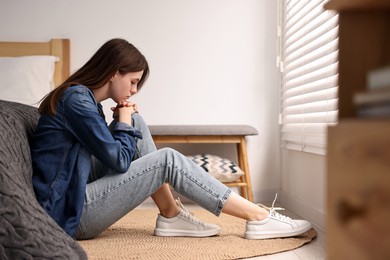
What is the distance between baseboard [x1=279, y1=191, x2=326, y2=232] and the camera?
2.63 meters

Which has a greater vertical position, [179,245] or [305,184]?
[305,184]

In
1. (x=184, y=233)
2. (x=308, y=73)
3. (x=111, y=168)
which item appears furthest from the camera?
(x=308, y=73)

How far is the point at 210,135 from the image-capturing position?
3367mm

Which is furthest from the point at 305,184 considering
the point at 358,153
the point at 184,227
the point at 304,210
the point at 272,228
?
the point at 358,153

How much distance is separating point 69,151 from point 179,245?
20.9 inches

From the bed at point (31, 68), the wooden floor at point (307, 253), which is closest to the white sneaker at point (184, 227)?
the wooden floor at point (307, 253)

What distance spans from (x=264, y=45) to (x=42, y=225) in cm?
260

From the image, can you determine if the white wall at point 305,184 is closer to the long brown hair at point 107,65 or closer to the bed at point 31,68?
the long brown hair at point 107,65

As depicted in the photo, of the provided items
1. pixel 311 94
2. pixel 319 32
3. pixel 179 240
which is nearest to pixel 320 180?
pixel 311 94

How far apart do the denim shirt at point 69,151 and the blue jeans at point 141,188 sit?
0.26 feet

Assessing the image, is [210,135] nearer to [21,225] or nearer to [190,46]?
[190,46]

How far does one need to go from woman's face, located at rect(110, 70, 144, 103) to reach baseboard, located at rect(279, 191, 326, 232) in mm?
1065

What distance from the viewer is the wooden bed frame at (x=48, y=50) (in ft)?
12.1

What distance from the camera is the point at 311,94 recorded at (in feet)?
9.37
